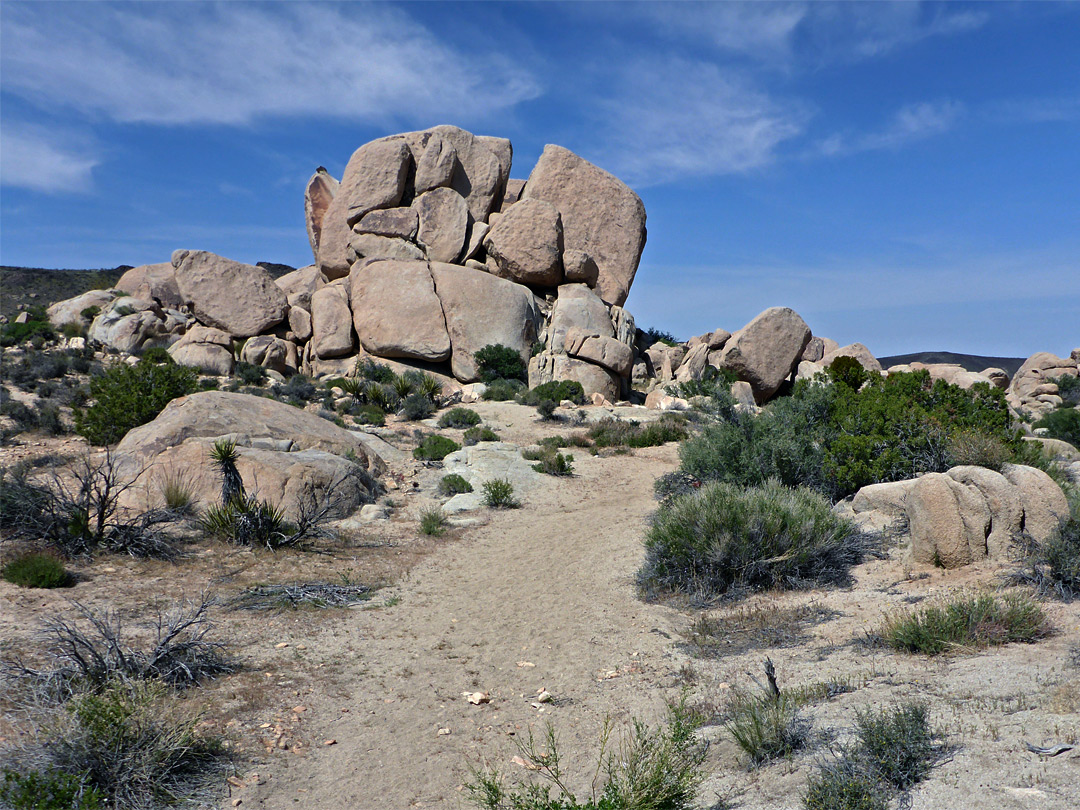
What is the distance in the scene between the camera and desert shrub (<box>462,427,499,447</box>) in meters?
18.6

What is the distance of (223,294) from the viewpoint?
3019 cm

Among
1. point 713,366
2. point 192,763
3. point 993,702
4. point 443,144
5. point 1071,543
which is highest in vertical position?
point 443,144

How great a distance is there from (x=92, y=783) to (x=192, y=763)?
1.91 ft

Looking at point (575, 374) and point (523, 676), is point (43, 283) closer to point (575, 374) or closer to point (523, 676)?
point (575, 374)

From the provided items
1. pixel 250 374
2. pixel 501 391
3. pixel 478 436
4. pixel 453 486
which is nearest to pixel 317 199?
pixel 250 374

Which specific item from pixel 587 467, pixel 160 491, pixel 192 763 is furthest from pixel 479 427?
pixel 192 763

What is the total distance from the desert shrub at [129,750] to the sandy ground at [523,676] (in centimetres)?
35

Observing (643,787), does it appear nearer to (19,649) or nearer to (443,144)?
(19,649)

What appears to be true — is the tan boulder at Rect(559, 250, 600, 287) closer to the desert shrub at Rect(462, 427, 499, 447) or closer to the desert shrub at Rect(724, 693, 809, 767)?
the desert shrub at Rect(462, 427, 499, 447)

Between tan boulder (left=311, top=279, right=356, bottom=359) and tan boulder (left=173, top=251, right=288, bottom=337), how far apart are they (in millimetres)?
2128

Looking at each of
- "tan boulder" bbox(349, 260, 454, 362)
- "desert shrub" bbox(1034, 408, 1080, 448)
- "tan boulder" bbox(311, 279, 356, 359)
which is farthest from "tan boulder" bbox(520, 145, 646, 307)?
"desert shrub" bbox(1034, 408, 1080, 448)

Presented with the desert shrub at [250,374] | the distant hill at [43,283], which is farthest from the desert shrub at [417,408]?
the distant hill at [43,283]

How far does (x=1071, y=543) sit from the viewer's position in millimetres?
6508

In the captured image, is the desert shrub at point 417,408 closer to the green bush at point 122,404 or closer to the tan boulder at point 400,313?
the tan boulder at point 400,313
